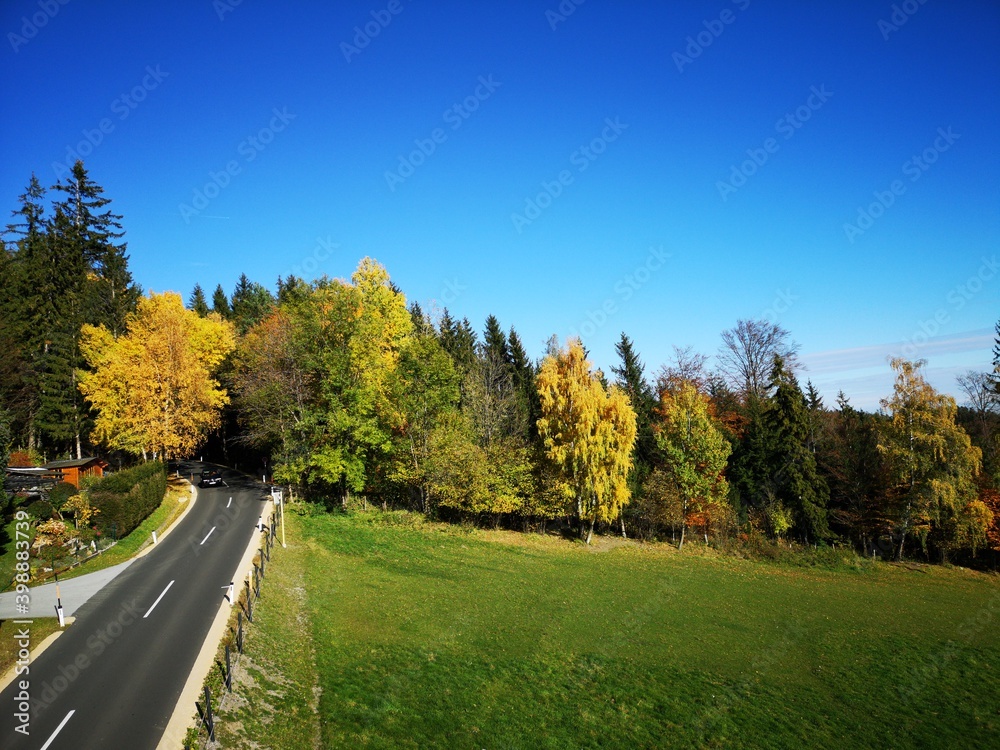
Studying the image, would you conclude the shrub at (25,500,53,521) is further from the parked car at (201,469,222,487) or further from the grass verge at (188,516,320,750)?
the parked car at (201,469,222,487)

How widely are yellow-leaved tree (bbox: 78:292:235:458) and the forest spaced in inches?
6.2

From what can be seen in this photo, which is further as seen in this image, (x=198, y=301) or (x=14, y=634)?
(x=198, y=301)

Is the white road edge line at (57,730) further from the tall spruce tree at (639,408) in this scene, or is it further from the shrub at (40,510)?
the tall spruce tree at (639,408)

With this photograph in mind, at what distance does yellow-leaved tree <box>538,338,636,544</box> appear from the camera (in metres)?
40.7

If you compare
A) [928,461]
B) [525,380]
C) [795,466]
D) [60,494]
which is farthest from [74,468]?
[928,461]

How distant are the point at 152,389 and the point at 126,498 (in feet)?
43.8

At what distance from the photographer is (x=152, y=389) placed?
133 ft

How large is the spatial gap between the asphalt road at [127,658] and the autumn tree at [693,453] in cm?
3259

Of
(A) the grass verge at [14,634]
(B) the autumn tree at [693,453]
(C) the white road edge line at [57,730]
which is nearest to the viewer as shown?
(C) the white road edge line at [57,730]

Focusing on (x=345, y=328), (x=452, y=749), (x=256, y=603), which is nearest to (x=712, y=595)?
(x=452, y=749)

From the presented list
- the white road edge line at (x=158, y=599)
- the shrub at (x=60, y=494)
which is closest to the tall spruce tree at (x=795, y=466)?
the white road edge line at (x=158, y=599)

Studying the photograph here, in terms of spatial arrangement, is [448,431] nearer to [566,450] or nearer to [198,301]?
[566,450]

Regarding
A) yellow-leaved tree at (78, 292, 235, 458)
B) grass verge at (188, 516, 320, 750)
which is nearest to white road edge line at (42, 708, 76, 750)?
grass verge at (188, 516, 320, 750)

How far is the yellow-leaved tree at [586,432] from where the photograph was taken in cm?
Result: 4069
